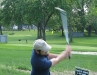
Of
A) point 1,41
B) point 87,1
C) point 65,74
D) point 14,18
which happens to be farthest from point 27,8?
point 65,74

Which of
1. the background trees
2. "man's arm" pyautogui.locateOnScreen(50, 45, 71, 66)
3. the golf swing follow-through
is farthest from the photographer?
the background trees

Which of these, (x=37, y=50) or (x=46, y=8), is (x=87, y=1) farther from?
(x=37, y=50)

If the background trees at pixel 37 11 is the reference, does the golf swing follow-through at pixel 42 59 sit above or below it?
below

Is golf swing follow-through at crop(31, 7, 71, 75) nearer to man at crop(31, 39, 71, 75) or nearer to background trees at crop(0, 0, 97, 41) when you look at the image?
man at crop(31, 39, 71, 75)

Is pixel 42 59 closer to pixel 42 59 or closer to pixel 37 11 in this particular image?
pixel 42 59

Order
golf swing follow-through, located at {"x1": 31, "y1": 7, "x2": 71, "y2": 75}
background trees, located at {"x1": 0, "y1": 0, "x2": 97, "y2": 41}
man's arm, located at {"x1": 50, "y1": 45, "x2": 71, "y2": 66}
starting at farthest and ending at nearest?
background trees, located at {"x1": 0, "y1": 0, "x2": 97, "y2": 41}, golf swing follow-through, located at {"x1": 31, "y1": 7, "x2": 71, "y2": 75}, man's arm, located at {"x1": 50, "y1": 45, "x2": 71, "y2": 66}

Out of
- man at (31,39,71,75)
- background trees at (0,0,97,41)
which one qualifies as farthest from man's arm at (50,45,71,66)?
background trees at (0,0,97,41)

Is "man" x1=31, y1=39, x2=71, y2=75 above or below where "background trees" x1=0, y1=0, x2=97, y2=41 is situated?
below

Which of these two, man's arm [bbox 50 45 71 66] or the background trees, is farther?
the background trees

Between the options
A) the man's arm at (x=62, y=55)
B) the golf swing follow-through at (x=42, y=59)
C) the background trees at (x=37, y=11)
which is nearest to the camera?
the man's arm at (x=62, y=55)

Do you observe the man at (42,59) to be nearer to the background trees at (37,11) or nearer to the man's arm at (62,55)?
the man's arm at (62,55)

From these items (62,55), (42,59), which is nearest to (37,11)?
(42,59)

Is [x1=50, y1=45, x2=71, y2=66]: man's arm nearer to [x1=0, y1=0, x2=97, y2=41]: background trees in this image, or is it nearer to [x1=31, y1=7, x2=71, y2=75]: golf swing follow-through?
[x1=31, y1=7, x2=71, y2=75]: golf swing follow-through

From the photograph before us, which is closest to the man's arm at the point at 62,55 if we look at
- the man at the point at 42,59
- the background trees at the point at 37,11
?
the man at the point at 42,59
